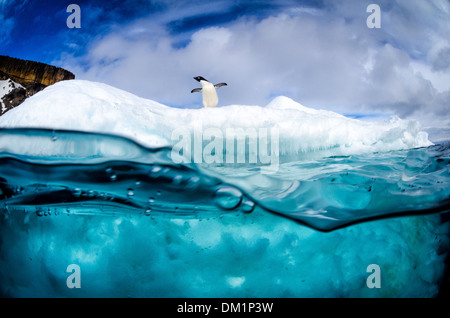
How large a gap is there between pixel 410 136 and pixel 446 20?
232cm

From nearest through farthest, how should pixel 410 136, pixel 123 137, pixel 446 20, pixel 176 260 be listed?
pixel 123 137, pixel 176 260, pixel 446 20, pixel 410 136

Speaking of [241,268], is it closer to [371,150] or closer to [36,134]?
[36,134]

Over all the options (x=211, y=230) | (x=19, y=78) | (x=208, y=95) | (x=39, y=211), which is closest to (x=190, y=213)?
(x=211, y=230)

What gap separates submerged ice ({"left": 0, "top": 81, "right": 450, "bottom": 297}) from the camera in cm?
322

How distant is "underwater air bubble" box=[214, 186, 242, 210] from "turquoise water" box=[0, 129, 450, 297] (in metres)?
0.02

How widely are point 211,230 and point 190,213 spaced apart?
0.44 m

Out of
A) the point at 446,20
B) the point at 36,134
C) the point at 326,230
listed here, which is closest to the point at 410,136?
the point at 446,20

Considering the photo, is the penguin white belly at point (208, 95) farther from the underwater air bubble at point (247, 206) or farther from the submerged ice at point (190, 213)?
the underwater air bubble at point (247, 206)

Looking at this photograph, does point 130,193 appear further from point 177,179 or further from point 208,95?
point 208,95

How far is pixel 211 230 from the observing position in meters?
3.64

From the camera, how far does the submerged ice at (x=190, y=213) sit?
3.22 meters

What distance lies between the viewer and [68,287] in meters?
3.64

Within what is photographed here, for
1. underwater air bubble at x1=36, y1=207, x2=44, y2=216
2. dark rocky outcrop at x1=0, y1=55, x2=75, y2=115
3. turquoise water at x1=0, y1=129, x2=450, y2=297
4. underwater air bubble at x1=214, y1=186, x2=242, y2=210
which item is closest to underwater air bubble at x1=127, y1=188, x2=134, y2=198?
turquoise water at x1=0, y1=129, x2=450, y2=297

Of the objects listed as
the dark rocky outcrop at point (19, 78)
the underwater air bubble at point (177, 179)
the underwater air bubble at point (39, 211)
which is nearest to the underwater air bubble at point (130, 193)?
the underwater air bubble at point (177, 179)
